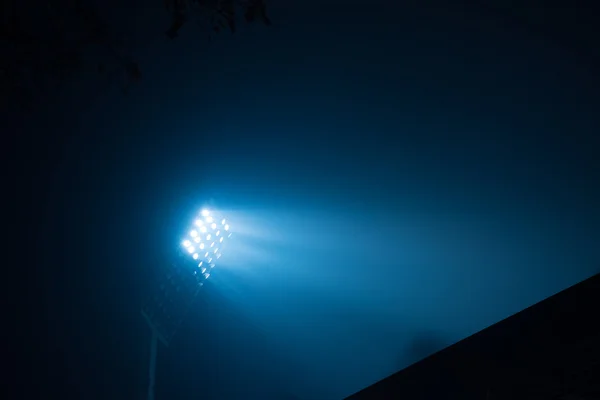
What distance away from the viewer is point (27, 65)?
3.60 metres

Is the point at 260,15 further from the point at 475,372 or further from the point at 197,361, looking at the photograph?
the point at 197,361

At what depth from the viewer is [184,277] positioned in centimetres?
789

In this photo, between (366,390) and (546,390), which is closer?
(546,390)

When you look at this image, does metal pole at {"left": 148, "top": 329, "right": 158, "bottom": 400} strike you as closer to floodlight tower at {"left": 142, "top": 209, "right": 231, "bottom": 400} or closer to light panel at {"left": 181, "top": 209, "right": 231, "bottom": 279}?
floodlight tower at {"left": 142, "top": 209, "right": 231, "bottom": 400}

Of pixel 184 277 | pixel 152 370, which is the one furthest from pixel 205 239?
pixel 152 370

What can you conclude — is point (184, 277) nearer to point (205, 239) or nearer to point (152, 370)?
point (205, 239)

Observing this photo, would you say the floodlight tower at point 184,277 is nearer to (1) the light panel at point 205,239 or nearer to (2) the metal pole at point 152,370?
(1) the light panel at point 205,239

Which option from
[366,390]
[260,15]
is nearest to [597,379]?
[366,390]

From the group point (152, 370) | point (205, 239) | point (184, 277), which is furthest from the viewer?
point (205, 239)

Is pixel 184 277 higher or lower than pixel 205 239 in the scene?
lower

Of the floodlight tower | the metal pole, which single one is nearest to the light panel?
the floodlight tower

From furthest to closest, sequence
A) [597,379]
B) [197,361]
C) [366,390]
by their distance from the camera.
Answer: [197,361], [366,390], [597,379]

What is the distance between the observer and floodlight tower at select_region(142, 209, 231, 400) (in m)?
7.20

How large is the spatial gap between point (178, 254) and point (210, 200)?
144 cm
